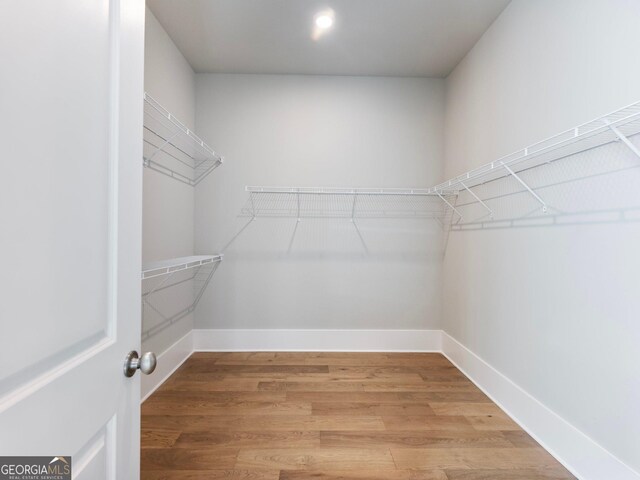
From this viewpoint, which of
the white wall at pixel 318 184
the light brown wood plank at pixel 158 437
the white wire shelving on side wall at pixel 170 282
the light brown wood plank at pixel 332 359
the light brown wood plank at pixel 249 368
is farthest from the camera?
the white wall at pixel 318 184

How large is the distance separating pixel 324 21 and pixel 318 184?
1204 millimetres

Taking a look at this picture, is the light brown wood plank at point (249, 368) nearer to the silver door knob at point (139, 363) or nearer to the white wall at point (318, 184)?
the white wall at point (318, 184)

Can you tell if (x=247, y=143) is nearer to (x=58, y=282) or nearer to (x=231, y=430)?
(x=231, y=430)

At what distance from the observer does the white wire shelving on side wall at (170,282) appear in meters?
2.00

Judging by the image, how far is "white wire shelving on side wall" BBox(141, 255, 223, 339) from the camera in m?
2.00

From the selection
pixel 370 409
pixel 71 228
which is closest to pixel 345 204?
pixel 370 409

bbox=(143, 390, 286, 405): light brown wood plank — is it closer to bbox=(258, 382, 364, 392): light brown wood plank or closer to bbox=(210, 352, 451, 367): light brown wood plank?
bbox=(258, 382, 364, 392): light brown wood plank

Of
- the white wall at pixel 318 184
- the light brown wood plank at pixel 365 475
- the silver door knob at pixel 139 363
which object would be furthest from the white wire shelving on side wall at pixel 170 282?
the light brown wood plank at pixel 365 475

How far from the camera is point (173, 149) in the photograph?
238 centimetres

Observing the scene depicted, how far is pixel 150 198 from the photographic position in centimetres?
206

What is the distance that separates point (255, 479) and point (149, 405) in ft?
3.08

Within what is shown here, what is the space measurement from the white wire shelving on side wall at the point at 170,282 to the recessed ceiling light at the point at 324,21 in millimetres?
1811

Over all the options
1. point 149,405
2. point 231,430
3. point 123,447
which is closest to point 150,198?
point 149,405

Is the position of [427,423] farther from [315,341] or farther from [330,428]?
[315,341]
